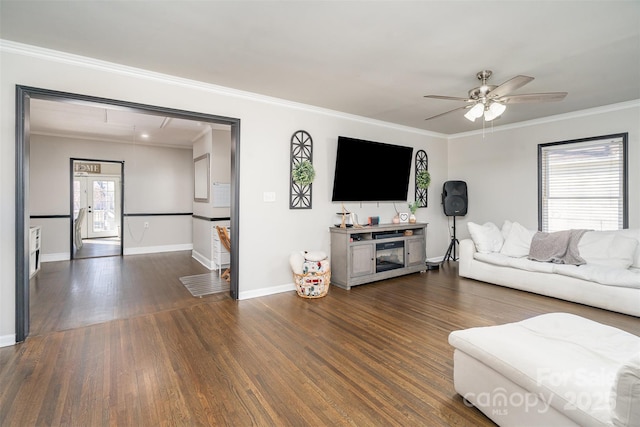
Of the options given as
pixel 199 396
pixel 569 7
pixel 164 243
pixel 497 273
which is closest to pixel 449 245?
pixel 497 273

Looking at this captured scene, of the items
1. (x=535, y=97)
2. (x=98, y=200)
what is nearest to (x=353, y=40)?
(x=535, y=97)

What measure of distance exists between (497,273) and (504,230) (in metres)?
0.88

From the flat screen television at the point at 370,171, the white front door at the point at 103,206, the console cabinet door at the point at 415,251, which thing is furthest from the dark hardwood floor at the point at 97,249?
the console cabinet door at the point at 415,251

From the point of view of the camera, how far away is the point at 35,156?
6234 mm

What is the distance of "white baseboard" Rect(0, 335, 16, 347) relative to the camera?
8.56 feet

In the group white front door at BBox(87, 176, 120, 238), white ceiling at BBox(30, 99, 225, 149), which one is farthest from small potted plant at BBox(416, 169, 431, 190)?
white front door at BBox(87, 176, 120, 238)

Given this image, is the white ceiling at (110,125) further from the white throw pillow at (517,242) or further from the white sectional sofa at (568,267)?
the white throw pillow at (517,242)

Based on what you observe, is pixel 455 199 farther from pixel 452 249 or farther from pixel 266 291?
pixel 266 291

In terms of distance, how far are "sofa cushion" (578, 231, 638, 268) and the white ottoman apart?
8.29 ft

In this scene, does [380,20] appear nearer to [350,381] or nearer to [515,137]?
[350,381]

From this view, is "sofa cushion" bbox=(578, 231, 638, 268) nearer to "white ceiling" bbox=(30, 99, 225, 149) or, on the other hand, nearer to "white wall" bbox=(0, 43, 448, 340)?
"white wall" bbox=(0, 43, 448, 340)

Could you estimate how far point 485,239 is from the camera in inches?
191

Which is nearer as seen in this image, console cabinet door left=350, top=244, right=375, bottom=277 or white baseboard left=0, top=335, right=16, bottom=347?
white baseboard left=0, top=335, right=16, bottom=347

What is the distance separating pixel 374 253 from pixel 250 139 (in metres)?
2.36
